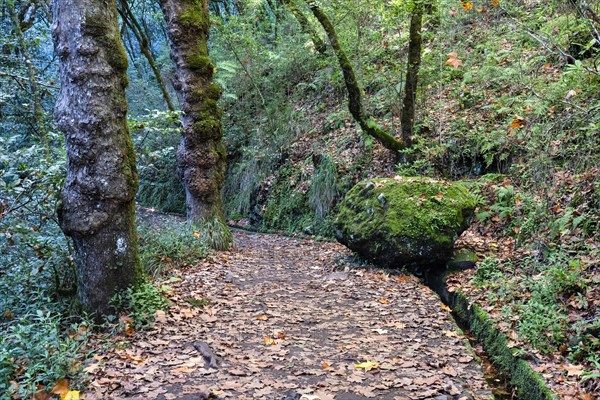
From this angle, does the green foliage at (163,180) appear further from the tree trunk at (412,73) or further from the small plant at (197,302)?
the small plant at (197,302)

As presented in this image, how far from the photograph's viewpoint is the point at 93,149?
16.2 ft

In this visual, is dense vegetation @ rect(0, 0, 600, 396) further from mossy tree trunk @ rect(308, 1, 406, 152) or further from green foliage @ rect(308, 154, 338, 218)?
mossy tree trunk @ rect(308, 1, 406, 152)

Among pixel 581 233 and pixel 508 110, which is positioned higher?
pixel 508 110

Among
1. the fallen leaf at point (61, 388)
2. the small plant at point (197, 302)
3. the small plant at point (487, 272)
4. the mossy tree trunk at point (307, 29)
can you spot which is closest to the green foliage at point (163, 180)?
the mossy tree trunk at point (307, 29)

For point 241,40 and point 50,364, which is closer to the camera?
point 50,364

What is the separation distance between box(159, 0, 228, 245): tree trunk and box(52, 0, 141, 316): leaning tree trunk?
11.4ft

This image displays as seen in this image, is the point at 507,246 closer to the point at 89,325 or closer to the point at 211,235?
the point at 211,235

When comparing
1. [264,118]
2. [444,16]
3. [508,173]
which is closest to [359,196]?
[508,173]

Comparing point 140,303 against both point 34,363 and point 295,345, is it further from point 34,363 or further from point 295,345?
point 295,345

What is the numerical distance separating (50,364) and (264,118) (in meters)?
12.6

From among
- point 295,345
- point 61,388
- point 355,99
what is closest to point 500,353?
point 295,345

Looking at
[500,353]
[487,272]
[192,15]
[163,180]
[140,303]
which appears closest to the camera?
[500,353]

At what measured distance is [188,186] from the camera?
875 centimetres

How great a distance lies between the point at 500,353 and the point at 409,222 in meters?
2.56
